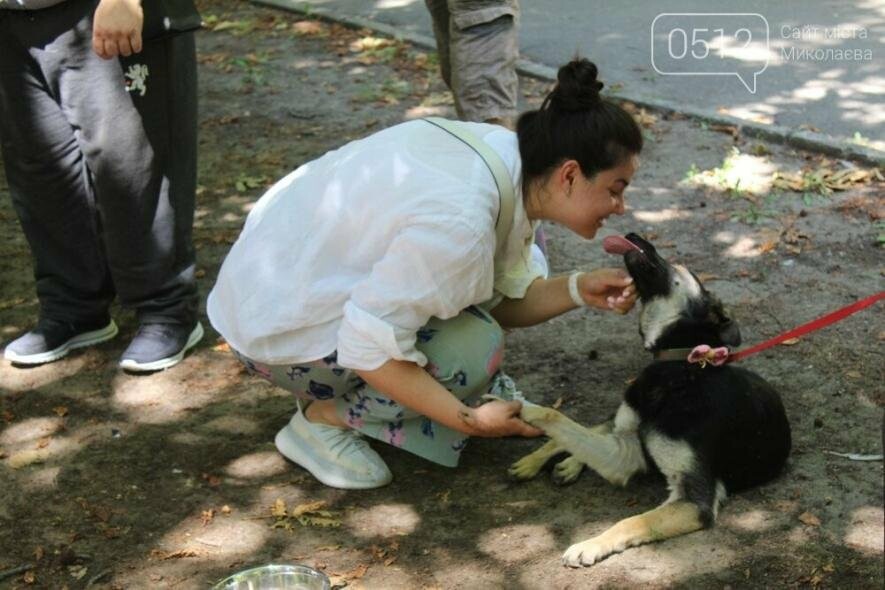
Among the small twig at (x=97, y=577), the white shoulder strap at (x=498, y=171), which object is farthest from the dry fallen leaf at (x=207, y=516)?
the white shoulder strap at (x=498, y=171)

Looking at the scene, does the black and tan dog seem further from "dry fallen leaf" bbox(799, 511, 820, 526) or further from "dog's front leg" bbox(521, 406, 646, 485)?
"dry fallen leaf" bbox(799, 511, 820, 526)

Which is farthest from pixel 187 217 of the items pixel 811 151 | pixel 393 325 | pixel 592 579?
pixel 811 151

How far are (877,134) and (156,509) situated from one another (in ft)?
14.3

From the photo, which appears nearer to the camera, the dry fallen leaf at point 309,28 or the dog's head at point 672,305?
the dog's head at point 672,305

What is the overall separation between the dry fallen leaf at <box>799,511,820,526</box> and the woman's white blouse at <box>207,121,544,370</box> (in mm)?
1124

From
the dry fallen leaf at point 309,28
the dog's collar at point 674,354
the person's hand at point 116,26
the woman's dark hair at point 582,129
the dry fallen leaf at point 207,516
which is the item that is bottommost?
the dry fallen leaf at point 207,516

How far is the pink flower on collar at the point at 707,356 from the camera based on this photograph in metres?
3.72

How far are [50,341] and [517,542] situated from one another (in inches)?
85.9

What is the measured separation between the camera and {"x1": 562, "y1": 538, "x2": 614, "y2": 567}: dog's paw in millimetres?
3377

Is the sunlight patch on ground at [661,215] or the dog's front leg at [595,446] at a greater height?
the dog's front leg at [595,446]

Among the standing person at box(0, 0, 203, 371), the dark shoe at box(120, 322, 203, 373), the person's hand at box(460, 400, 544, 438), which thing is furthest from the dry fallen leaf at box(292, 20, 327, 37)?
the person's hand at box(460, 400, 544, 438)

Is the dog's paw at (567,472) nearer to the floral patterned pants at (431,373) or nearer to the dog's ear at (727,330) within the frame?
the floral patterned pants at (431,373)

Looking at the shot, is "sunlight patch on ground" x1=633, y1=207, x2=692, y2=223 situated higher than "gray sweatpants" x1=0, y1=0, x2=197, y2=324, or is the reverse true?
"gray sweatpants" x1=0, y1=0, x2=197, y2=324

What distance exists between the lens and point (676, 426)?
12.1ft
